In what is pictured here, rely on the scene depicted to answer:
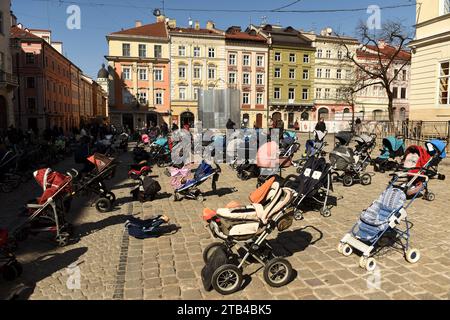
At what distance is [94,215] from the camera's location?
7.64 metres

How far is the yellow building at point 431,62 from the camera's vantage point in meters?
19.8

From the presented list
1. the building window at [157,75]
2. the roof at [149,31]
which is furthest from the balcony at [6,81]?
the building window at [157,75]

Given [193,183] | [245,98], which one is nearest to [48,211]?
[193,183]

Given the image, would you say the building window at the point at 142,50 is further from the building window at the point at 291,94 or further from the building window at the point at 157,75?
the building window at the point at 291,94

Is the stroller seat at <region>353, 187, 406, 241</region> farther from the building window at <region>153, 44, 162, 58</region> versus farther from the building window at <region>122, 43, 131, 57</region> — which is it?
the building window at <region>122, 43, 131, 57</region>

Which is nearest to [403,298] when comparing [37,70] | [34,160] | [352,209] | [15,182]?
[352,209]

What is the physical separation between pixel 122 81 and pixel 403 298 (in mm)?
47121

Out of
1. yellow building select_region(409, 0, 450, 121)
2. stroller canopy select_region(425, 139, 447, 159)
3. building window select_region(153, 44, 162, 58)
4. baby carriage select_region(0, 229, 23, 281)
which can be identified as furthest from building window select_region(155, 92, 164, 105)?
baby carriage select_region(0, 229, 23, 281)

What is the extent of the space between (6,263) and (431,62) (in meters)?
23.0

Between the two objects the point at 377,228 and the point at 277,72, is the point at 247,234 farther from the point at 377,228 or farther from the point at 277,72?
the point at 277,72

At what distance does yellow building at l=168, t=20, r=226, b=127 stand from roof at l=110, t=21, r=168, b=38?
1334mm

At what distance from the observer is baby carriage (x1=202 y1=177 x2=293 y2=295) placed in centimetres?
422

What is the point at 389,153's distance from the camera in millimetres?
12555

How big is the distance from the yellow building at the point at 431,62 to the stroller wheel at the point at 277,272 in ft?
63.4
